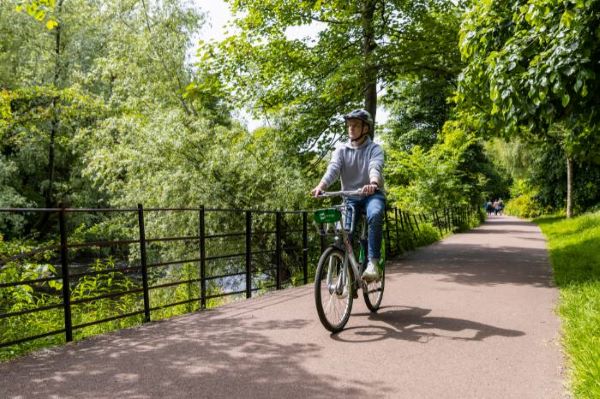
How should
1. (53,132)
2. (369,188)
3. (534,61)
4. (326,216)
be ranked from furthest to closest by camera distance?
(53,132) < (534,61) < (326,216) < (369,188)

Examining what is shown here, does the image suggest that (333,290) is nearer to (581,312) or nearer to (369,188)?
(369,188)

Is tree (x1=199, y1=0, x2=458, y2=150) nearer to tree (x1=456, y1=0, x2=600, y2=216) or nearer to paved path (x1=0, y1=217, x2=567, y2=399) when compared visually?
tree (x1=456, y1=0, x2=600, y2=216)

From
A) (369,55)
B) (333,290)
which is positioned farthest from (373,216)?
(369,55)

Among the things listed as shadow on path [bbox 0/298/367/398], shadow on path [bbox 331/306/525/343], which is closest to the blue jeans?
shadow on path [bbox 331/306/525/343]

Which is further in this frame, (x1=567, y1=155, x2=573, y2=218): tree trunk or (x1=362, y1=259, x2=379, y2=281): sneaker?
(x1=567, y1=155, x2=573, y2=218): tree trunk

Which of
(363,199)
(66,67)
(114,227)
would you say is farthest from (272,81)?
(66,67)

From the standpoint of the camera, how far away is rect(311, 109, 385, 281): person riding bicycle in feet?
16.7

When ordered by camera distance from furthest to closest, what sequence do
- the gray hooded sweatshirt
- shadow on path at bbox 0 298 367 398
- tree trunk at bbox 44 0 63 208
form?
tree trunk at bbox 44 0 63 208
the gray hooded sweatshirt
shadow on path at bbox 0 298 367 398

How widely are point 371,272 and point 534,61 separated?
3.90 metres

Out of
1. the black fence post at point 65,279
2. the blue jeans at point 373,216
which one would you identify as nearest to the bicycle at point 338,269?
the blue jeans at point 373,216

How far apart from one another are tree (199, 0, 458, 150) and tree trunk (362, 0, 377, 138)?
3 centimetres

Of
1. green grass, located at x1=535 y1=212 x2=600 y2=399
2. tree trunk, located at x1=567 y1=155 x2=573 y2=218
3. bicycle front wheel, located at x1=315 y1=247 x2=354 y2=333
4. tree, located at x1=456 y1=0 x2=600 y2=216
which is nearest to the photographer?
green grass, located at x1=535 y1=212 x2=600 y2=399

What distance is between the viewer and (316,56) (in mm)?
13312

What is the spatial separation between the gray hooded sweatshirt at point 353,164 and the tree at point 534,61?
2.69 m
